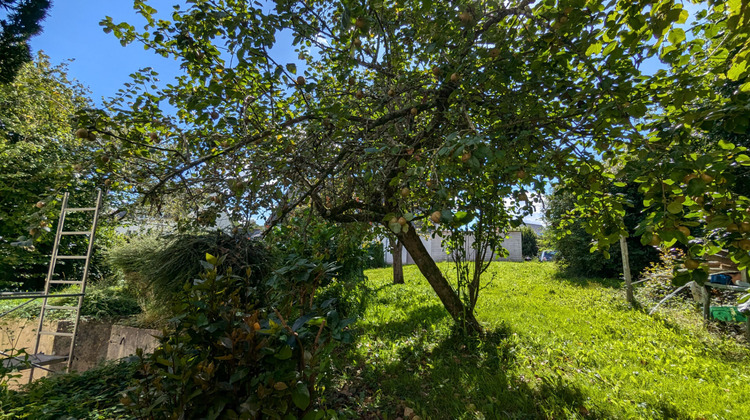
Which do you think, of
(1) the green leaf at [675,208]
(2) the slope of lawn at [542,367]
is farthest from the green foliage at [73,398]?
(1) the green leaf at [675,208]

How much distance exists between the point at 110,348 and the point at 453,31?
6.21 metres

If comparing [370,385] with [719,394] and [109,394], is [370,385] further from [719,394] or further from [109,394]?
[719,394]

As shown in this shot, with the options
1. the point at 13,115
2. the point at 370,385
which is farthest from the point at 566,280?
the point at 13,115

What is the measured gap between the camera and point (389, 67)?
282 centimetres

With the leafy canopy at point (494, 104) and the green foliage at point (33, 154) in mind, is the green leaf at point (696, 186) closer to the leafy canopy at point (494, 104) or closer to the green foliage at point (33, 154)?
the leafy canopy at point (494, 104)

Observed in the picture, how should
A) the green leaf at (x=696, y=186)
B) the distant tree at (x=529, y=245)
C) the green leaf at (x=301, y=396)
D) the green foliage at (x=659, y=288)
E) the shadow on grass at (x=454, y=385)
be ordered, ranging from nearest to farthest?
the green leaf at (x=301, y=396)
the green leaf at (x=696, y=186)
the shadow on grass at (x=454, y=385)
the green foliage at (x=659, y=288)
the distant tree at (x=529, y=245)

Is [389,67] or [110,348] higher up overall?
[389,67]

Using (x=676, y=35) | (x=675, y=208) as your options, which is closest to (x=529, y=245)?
(x=676, y=35)

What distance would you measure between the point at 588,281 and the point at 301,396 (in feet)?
32.7

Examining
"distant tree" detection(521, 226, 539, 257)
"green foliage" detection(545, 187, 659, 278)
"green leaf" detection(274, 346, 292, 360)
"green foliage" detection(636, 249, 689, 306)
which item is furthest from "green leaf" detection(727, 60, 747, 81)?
"distant tree" detection(521, 226, 539, 257)

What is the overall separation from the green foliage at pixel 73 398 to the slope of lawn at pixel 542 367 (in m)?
1.64

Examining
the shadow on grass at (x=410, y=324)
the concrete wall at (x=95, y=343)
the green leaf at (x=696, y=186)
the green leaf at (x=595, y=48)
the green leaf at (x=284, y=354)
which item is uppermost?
the green leaf at (x=595, y=48)

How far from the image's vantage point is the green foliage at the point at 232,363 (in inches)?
43.1

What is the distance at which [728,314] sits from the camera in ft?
12.8
